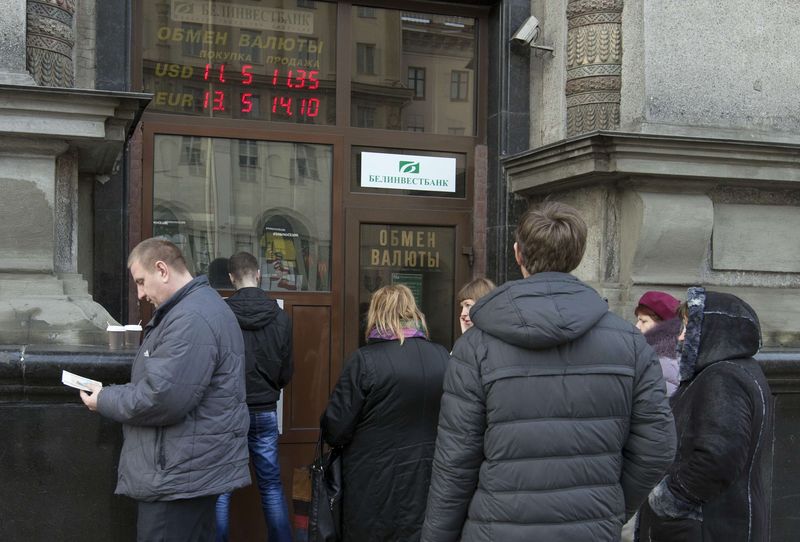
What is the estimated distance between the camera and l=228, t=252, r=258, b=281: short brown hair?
564 centimetres

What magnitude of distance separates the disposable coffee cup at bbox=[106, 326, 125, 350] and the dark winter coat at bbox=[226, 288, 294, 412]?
3.28 ft

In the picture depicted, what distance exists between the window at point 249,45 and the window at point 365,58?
26.7 inches

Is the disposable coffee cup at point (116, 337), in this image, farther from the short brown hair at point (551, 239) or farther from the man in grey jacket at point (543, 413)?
the short brown hair at point (551, 239)

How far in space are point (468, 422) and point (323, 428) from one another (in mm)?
1660

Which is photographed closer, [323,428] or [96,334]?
[323,428]

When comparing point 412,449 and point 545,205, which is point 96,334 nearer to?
point 412,449

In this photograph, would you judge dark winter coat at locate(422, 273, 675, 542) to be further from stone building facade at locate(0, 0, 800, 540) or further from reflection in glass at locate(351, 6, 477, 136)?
reflection in glass at locate(351, 6, 477, 136)

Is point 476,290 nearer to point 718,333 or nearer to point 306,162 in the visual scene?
point 718,333

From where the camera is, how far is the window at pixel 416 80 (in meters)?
6.61

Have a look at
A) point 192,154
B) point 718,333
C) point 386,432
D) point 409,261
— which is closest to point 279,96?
point 192,154

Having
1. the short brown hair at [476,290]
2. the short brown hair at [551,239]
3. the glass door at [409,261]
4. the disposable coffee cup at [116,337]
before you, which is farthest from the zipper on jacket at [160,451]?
the glass door at [409,261]

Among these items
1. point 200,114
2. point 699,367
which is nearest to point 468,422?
point 699,367

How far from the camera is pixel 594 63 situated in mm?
6219

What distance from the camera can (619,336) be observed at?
286 centimetres
